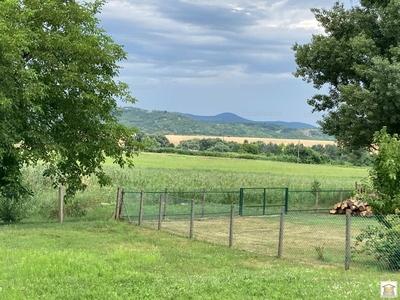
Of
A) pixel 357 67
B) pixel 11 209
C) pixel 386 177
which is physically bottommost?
pixel 11 209

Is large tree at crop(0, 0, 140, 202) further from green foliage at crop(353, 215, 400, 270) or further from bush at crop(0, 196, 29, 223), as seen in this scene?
green foliage at crop(353, 215, 400, 270)

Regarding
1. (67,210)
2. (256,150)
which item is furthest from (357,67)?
(256,150)

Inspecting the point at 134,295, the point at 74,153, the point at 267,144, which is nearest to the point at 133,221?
the point at 74,153

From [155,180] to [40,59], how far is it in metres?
16.4

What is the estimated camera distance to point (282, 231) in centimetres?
1320

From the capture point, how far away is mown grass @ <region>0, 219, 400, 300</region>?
7.79m

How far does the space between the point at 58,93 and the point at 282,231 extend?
11.4 meters

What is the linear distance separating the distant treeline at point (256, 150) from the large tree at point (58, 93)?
56847mm

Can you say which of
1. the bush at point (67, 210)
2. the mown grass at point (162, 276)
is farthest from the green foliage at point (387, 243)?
the bush at point (67, 210)

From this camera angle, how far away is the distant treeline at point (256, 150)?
282ft

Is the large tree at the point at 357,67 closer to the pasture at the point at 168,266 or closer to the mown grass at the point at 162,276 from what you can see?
the pasture at the point at 168,266

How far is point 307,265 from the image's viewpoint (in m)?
12.1

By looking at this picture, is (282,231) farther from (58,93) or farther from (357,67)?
(357,67)

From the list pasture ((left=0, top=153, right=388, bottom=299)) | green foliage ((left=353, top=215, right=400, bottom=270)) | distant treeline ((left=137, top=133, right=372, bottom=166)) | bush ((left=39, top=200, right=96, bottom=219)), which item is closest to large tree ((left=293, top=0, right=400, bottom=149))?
pasture ((left=0, top=153, right=388, bottom=299))
